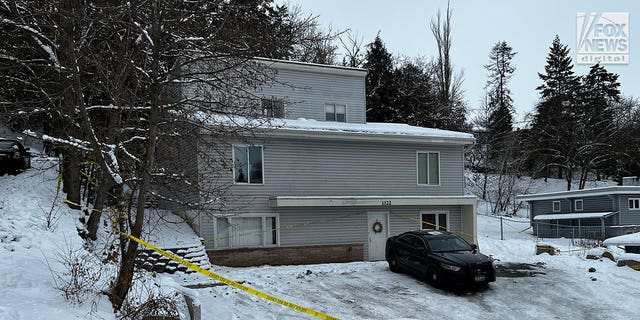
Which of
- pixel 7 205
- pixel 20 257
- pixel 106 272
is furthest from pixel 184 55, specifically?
pixel 7 205

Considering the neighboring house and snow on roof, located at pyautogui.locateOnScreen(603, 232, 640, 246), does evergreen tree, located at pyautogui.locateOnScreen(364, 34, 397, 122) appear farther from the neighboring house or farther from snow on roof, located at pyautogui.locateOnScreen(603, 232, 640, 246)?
snow on roof, located at pyautogui.locateOnScreen(603, 232, 640, 246)

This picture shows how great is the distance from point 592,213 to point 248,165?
24.7m

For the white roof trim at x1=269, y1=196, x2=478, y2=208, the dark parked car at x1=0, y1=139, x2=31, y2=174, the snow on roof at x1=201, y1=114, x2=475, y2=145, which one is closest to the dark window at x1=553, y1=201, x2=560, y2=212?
the white roof trim at x1=269, y1=196, x2=478, y2=208

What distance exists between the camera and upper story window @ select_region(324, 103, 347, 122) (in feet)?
80.1

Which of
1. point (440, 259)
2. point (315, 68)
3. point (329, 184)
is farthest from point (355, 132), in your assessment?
point (440, 259)

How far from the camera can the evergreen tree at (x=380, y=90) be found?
41.9 metres

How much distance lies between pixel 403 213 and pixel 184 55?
49.5 feet

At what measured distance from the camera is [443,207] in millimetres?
23547

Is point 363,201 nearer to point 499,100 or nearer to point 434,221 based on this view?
point 434,221

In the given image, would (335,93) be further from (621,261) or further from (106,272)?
(106,272)

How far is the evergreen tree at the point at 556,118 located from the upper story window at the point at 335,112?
34.5 metres

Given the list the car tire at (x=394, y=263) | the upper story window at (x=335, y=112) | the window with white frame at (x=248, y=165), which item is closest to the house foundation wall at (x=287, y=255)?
the window with white frame at (x=248, y=165)

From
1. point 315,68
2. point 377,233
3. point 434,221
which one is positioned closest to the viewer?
point 377,233

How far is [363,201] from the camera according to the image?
68.8 ft
